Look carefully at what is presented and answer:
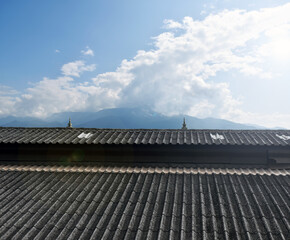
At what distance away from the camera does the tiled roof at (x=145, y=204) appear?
4.96 m

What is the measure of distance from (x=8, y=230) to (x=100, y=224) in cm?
235

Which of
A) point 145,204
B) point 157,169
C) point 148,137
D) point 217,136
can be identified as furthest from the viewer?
point 148,137

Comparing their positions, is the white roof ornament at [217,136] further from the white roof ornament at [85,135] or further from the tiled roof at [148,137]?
the white roof ornament at [85,135]

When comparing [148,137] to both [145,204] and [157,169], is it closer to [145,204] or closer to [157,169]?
[157,169]

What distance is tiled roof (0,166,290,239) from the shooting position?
4.96m

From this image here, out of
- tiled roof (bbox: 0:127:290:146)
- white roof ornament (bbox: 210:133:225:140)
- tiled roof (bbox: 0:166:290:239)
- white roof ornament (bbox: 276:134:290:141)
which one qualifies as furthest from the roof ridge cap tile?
white roof ornament (bbox: 276:134:290:141)

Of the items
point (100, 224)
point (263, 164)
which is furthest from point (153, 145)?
point (263, 164)

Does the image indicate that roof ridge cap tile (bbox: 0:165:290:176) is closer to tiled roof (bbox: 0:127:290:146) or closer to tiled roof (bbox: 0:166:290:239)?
tiled roof (bbox: 0:166:290:239)

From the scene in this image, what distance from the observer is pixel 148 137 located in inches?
364

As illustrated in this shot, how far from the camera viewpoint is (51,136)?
966 centimetres

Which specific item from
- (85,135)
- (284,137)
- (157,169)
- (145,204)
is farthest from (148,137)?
(284,137)

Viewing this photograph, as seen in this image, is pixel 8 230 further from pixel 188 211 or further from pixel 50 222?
pixel 188 211

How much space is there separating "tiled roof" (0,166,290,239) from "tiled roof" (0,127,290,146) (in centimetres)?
126

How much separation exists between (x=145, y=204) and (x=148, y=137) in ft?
12.3
